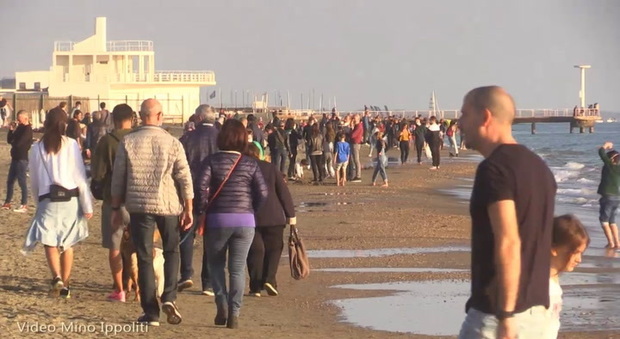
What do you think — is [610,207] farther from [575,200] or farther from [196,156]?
[575,200]

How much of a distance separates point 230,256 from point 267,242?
2.01 m

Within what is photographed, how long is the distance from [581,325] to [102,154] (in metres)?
4.01

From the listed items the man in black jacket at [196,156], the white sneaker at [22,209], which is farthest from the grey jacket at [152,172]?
the white sneaker at [22,209]

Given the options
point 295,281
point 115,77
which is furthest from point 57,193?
point 115,77

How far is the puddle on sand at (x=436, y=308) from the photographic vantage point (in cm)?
945

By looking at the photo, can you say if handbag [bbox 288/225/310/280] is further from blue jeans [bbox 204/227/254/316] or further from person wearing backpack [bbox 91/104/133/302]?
blue jeans [bbox 204/227/254/316]

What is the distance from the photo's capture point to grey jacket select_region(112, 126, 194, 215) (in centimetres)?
851

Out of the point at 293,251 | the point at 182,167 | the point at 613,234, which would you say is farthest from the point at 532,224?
the point at 613,234

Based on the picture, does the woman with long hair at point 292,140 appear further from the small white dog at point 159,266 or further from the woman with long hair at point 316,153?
the small white dog at point 159,266

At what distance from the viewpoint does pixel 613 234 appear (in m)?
16.3

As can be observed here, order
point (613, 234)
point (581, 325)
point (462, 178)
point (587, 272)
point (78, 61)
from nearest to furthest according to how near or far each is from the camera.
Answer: point (581, 325)
point (587, 272)
point (613, 234)
point (462, 178)
point (78, 61)

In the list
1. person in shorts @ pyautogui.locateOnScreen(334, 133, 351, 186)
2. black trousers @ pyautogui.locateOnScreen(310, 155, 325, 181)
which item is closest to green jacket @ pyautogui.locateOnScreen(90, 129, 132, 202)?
person in shorts @ pyautogui.locateOnScreen(334, 133, 351, 186)

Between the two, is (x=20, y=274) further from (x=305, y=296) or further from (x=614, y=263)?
(x=614, y=263)

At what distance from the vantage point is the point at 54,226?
9.70m
